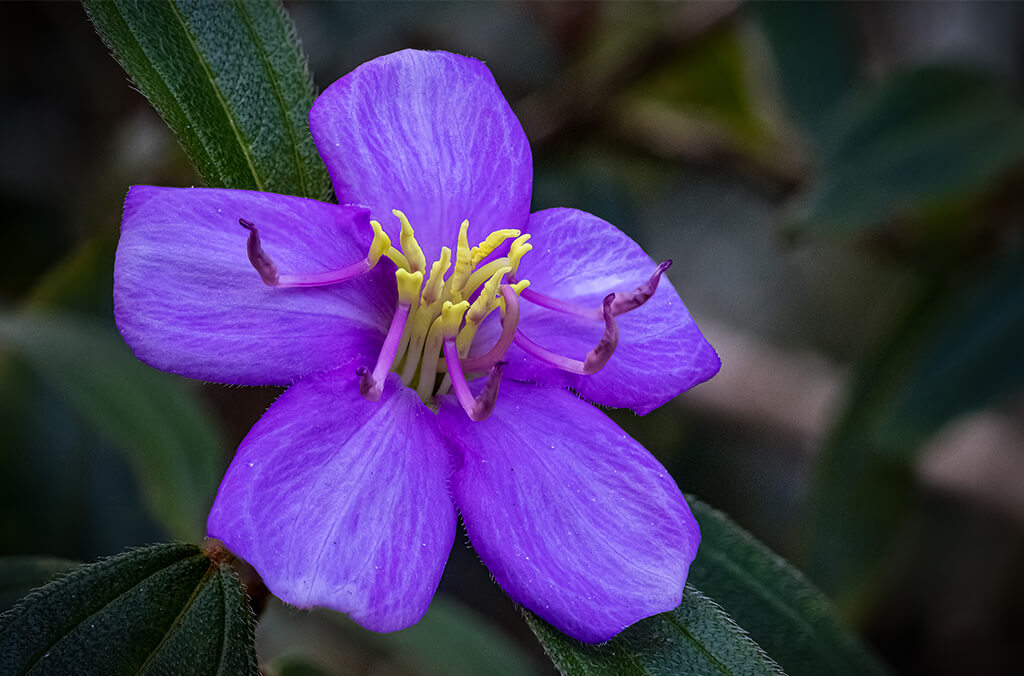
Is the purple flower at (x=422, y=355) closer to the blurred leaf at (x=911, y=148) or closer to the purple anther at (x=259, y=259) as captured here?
the purple anther at (x=259, y=259)

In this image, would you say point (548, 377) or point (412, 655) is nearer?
point (548, 377)

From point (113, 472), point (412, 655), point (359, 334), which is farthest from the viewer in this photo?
point (113, 472)

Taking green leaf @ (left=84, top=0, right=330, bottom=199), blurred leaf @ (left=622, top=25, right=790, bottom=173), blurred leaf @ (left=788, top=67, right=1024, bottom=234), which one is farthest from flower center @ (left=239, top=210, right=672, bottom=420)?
blurred leaf @ (left=622, top=25, right=790, bottom=173)

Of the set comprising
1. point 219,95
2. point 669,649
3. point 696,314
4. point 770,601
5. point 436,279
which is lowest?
point 696,314

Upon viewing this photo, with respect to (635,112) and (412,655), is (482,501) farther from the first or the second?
(635,112)

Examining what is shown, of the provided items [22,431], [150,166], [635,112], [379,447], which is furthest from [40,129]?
[379,447]

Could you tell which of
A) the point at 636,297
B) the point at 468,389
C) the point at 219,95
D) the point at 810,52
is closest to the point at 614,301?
the point at 636,297

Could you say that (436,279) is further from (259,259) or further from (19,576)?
(19,576)
